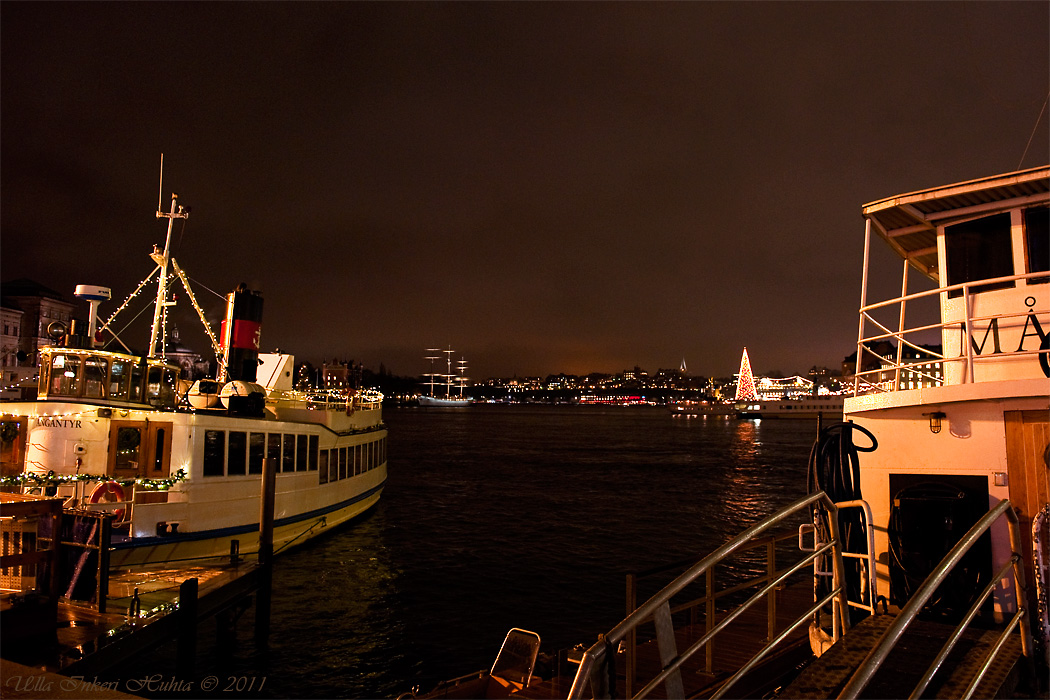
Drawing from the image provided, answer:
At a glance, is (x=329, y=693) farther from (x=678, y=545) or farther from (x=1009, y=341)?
(x=678, y=545)

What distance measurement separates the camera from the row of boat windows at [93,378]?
16031mm

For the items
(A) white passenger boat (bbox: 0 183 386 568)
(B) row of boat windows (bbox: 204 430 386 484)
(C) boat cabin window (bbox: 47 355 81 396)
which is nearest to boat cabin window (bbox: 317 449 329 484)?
(B) row of boat windows (bbox: 204 430 386 484)

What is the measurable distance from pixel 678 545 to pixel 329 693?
1587 centimetres

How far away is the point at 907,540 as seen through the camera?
270 inches

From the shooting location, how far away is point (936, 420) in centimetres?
711

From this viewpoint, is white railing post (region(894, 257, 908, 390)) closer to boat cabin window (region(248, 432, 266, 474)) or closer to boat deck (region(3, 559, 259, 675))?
boat deck (region(3, 559, 259, 675))

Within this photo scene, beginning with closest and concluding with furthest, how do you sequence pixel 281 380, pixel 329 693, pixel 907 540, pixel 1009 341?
1. pixel 907 540
2. pixel 1009 341
3. pixel 329 693
4. pixel 281 380

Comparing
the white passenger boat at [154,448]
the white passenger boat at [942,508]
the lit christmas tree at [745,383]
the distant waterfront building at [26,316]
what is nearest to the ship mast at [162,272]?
the white passenger boat at [154,448]

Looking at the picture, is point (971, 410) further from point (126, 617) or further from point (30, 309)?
point (30, 309)

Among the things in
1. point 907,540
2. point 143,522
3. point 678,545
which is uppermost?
point 907,540

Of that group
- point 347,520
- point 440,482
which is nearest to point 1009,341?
point 347,520

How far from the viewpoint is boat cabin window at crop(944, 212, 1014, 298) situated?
8.31m

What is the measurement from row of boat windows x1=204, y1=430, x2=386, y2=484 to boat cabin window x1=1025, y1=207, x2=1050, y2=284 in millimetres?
15329

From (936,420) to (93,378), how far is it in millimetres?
17984
